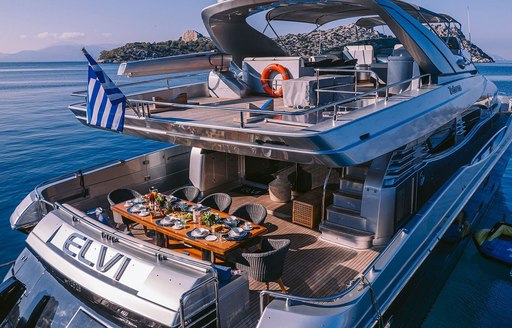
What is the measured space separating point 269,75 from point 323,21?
2.99 m

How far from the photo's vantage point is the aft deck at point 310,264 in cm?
530

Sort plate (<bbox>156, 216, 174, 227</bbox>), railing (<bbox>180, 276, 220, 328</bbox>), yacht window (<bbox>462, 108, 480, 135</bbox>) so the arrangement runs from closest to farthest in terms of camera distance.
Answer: railing (<bbox>180, 276, 220, 328</bbox>) < plate (<bbox>156, 216, 174, 227</bbox>) < yacht window (<bbox>462, 108, 480, 135</bbox>)

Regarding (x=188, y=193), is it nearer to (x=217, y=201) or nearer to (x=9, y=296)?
(x=217, y=201)

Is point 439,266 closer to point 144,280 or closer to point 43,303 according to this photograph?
point 144,280

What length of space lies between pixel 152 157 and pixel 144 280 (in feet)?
14.9

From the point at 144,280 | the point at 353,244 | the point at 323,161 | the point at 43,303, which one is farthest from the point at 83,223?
the point at 353,244

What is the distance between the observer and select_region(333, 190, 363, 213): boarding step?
21.2 ft

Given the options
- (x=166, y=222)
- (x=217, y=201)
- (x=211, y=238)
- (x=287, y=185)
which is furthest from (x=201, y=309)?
(x=287, y=185)

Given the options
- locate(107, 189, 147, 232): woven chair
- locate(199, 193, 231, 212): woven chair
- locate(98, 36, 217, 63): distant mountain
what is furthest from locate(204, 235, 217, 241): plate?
locate(98, 36, 217, 63): distant mountain

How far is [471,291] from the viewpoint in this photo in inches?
320

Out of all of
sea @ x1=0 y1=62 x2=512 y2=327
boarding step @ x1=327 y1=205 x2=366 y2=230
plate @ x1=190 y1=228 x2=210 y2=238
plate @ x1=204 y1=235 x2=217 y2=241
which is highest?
plate @ x1=190 y1=228 x2=210 y2=238

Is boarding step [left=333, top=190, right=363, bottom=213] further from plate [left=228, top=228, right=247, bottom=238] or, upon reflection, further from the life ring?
the life ring

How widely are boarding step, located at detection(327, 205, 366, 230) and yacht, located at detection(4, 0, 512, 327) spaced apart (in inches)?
0.7

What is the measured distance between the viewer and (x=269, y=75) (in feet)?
29.9
